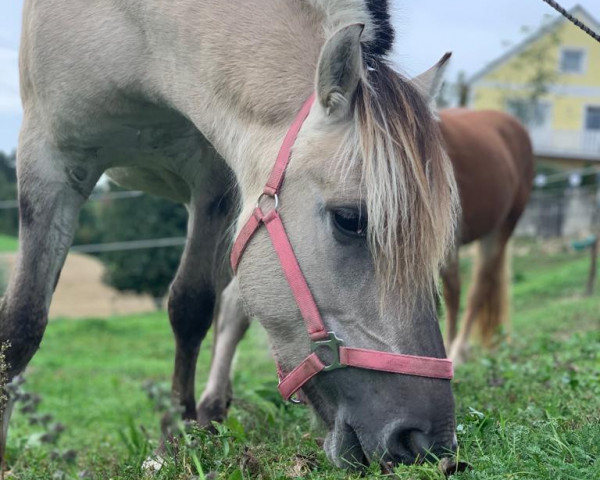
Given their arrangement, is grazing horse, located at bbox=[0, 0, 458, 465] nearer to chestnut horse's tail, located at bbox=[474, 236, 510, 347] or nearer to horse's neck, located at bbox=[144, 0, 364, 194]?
horse's neck, located at bbox=[144, 0, 364, 194]

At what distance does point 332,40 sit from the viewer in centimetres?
208

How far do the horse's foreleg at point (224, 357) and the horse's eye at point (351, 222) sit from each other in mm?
1610

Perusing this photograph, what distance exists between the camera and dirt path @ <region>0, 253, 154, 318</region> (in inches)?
710

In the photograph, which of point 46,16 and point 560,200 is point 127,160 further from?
point 560,200

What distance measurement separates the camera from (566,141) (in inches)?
1254

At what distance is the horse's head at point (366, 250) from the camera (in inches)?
79.0

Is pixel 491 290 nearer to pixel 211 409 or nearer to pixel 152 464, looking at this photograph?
pixel 211 409

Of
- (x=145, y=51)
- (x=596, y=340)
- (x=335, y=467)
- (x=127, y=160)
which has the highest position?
(x=145, y=51)

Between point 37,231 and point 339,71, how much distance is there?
1.26 metres

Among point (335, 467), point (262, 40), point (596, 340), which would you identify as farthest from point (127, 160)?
point (596, 340)

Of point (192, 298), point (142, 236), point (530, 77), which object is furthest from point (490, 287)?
point (530, 77)

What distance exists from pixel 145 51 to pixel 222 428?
128 centimetres

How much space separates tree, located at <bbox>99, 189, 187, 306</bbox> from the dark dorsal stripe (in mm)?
15329

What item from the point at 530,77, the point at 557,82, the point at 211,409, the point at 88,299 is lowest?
the point at 88,299
